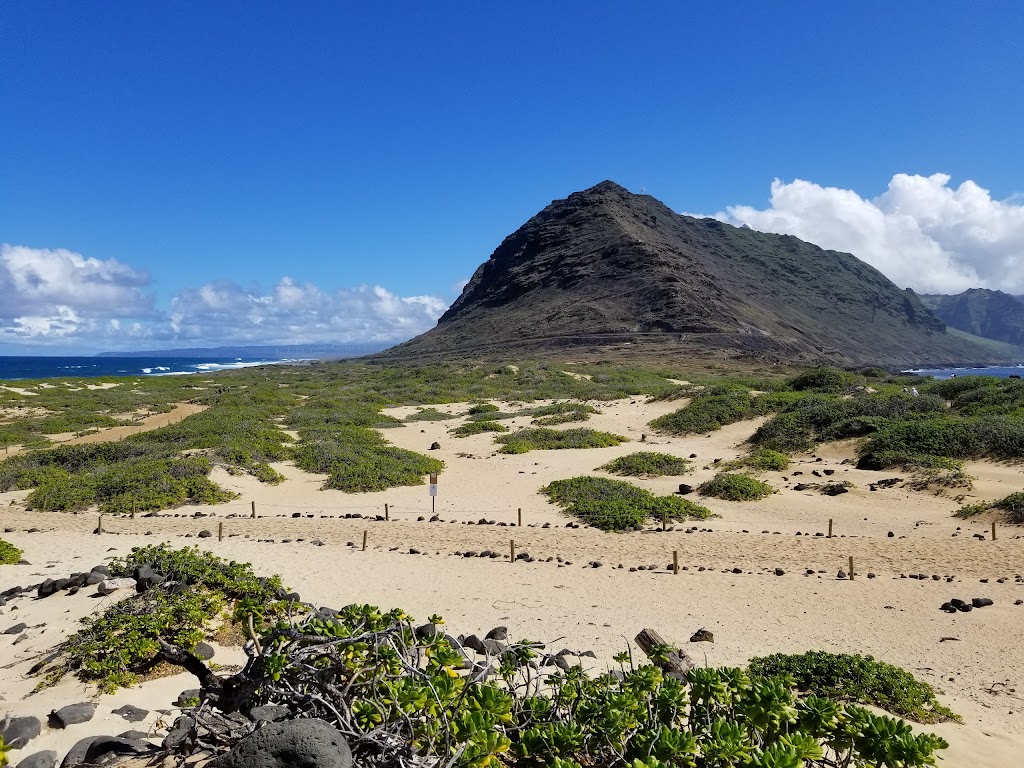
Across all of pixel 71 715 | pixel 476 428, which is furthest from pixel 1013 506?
pixel 476 428

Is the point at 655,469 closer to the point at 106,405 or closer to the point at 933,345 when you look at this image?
the point at 106,405

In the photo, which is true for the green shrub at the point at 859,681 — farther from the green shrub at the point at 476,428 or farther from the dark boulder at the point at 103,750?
the green shrub at the point at 476,428

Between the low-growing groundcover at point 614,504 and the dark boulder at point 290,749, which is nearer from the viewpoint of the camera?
the dark boulder at point 290,749

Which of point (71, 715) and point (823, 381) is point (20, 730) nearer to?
point (71, 715)

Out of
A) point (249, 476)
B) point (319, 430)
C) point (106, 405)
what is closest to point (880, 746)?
point (249, 476)

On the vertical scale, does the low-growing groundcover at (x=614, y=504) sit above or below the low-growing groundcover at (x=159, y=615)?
below

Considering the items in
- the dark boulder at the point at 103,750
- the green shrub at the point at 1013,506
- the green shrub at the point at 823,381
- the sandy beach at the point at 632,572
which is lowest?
the sandy beach at the point at 632,572

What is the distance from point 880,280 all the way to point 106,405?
7805 inches

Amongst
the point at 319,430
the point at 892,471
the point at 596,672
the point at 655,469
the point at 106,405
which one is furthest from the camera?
the point at 106,405

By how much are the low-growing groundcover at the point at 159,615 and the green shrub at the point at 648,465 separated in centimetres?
1302

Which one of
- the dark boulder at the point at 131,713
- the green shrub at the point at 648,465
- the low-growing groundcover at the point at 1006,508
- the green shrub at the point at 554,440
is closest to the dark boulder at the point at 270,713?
the dark boulder at the point at 131,713

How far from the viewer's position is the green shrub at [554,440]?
76.8ft

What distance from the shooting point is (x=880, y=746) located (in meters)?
3.57

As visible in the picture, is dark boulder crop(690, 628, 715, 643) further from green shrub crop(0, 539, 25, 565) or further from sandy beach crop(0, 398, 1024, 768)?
green shrub crop(0, 539, 25, 565)
